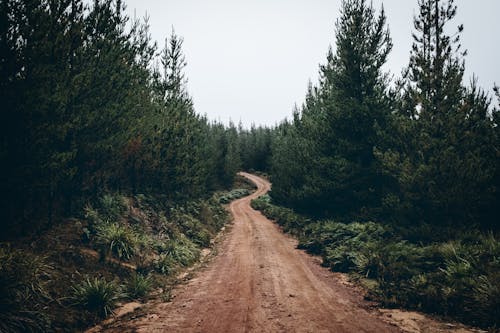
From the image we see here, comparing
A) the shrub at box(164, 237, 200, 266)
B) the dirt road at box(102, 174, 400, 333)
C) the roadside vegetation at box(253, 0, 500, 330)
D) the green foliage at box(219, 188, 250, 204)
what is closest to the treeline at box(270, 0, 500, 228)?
the roadside vegetation at box(253, 0, 500, 330)

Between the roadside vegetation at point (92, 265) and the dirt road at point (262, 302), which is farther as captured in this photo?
the dirt road at point (262, 302)

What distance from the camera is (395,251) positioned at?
410 inches

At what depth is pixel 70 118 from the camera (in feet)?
30.6

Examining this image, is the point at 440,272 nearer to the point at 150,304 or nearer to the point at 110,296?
the point at 150,304

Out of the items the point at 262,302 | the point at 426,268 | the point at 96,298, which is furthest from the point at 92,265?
the point at 426,268

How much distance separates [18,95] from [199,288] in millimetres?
7829

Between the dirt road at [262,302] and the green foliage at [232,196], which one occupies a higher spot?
the green foliage at [232,196]

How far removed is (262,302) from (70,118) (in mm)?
8528

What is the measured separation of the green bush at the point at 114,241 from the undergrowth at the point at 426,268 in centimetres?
833

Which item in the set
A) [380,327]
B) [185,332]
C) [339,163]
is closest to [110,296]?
[185,332]

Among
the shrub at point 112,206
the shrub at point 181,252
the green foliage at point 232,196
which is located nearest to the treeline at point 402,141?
the shrub at point 181,252

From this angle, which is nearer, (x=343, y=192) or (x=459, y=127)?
(x=459, y=127)

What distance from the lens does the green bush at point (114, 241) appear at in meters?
10.1

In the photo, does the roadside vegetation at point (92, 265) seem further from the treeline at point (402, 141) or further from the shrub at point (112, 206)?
the treeline at point (402, 141)
